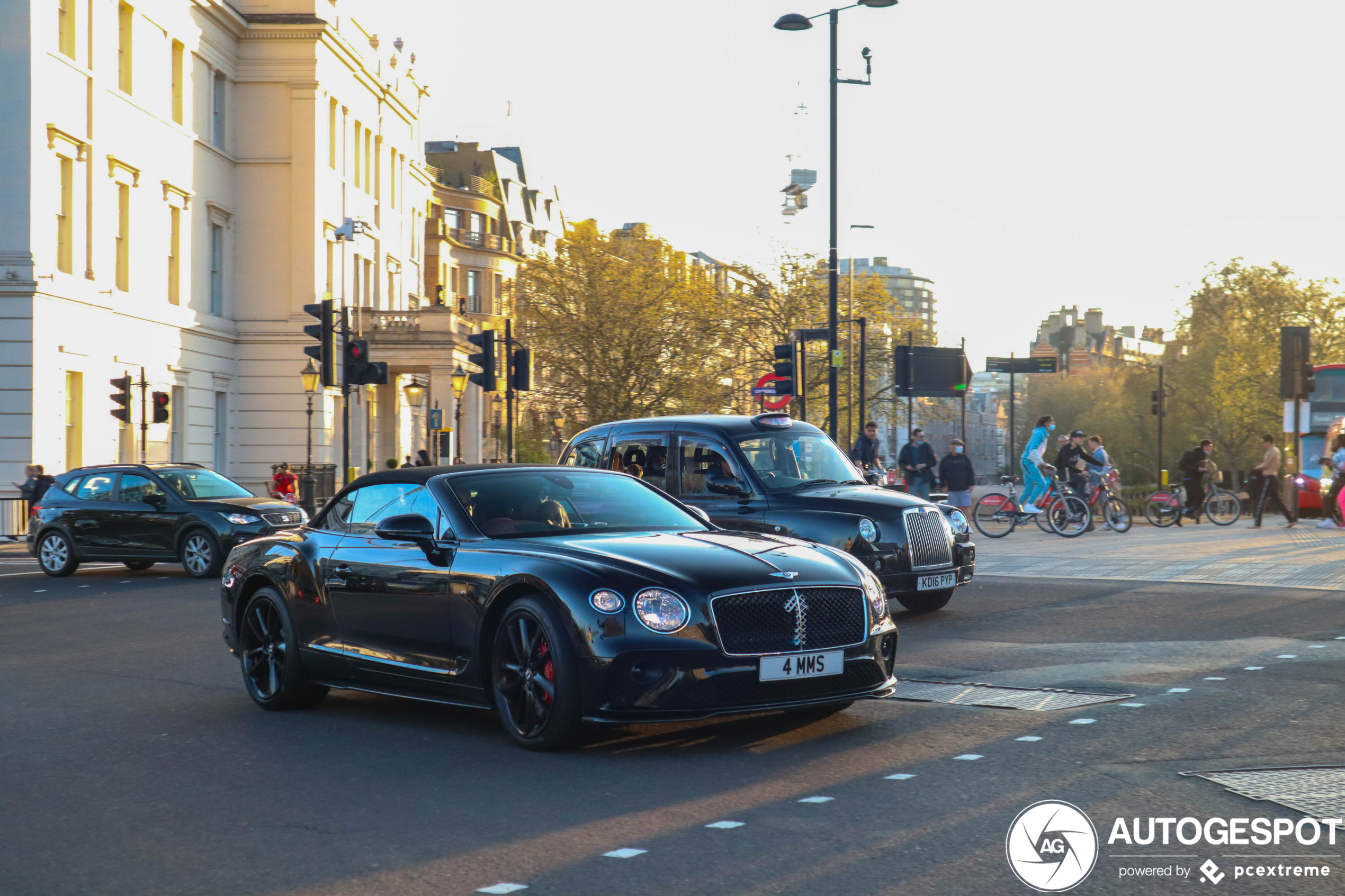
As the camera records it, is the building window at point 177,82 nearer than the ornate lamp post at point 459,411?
No

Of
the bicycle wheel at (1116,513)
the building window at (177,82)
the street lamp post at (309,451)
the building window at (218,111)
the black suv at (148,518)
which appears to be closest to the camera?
the black suv at (148,518)

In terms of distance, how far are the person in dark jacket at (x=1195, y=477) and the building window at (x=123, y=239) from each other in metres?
25.7

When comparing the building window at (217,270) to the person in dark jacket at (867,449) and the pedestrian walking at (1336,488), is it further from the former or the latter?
the pedestrian walking at (1336,488)

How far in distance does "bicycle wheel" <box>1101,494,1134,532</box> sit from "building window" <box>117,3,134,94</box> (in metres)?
26.1

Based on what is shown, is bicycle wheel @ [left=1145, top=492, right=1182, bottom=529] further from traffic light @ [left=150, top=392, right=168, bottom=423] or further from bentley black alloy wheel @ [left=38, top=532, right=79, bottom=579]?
→ traffic light @ [left=150, top=392, right=168, bottom=423]

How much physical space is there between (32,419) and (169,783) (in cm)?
2917

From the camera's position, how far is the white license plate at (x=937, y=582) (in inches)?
514

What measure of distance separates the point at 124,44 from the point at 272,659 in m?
33.5

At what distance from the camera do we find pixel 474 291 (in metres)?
86.2

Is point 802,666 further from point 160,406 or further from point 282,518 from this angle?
point 160,406

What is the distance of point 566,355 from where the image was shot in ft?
188

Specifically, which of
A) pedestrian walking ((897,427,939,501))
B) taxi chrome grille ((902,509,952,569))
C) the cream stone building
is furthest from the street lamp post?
taxi chrome grille ((902,509,952,569))

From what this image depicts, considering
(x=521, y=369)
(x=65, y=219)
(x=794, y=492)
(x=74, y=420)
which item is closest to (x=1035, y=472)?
(x=521, y=369)

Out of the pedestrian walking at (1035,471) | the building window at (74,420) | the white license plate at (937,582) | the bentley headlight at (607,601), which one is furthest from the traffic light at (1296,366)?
the building window at (74,420)
